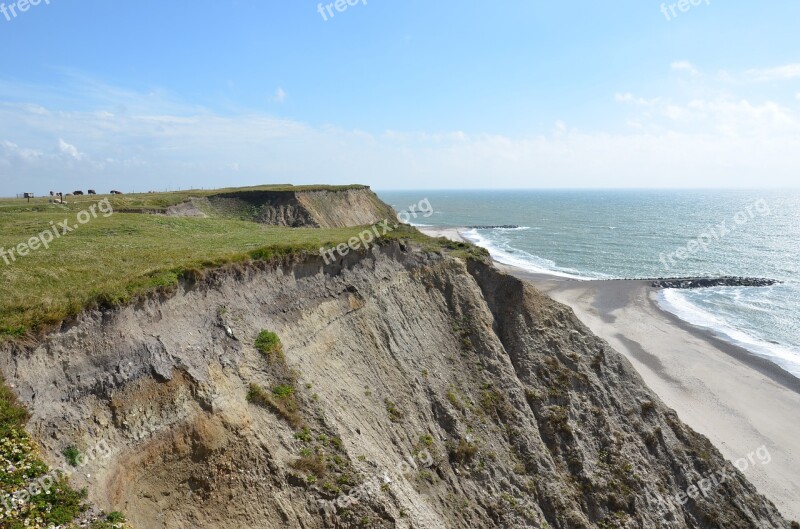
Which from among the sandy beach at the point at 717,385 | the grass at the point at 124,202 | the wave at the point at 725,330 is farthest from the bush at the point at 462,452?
the wave at the point at 725,330

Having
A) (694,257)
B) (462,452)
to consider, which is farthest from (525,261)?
(462,452)

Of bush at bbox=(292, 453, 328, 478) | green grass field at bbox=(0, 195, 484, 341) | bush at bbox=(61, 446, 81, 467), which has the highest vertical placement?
green grass field at bbox=(0, 195, 484, 341)

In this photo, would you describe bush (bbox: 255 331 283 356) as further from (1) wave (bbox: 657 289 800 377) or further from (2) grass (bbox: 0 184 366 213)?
(1) wave (bbox: 657 289 800 377)

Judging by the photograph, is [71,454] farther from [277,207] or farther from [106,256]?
[277,207]

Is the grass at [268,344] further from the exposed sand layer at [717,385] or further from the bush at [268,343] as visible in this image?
the exposed sand layer at [717,385]

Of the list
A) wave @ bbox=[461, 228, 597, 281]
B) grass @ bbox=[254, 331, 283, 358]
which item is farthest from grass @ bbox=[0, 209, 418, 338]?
wave @ bbox=[461, 228, 597, 281]

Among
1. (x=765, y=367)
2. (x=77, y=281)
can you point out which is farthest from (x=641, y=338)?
(x=77, y=281)
